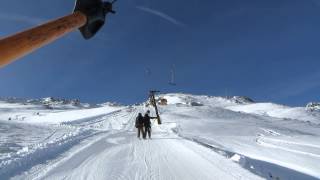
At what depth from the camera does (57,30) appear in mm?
3328

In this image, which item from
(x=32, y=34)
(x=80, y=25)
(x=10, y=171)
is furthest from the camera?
(x=10, y=171)

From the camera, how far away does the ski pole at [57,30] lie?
2.86m

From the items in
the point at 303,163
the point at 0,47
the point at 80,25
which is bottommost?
the point at 303,163

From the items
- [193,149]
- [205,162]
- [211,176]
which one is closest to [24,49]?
[211,176]

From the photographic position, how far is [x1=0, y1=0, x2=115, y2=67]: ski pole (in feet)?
9.38

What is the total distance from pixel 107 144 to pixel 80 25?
16.4 m

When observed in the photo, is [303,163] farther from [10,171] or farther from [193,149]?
[10,171]

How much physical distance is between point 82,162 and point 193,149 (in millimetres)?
A: 5049

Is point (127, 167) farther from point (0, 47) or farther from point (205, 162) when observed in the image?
point (0, 47)

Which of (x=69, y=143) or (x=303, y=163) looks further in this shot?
(x=69, y=143)

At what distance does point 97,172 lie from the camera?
468 inches

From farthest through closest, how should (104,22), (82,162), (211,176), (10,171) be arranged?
(82,162)
(10,171)
(211,176)
(104,22)

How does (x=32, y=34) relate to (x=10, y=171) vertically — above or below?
above

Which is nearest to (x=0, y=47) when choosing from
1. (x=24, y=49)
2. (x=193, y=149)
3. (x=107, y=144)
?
(x=24, y=49)
